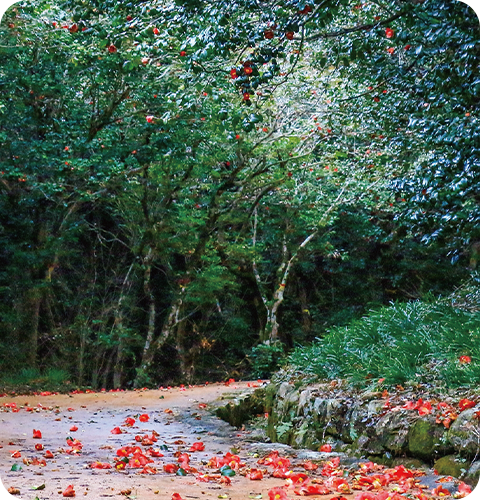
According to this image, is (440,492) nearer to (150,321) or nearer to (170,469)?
(170,469)

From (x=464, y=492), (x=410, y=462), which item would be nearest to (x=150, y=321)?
(x=410, y=462)

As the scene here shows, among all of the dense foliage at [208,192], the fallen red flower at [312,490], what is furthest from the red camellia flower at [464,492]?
the dense foliage at [208,192]

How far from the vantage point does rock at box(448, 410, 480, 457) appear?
339 centimetres

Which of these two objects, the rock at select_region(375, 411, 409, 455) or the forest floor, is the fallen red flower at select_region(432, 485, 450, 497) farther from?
the rock at select_region(375, 411, 409, 455)

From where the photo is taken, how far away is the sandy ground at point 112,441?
2.97 meters

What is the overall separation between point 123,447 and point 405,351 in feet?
8.84

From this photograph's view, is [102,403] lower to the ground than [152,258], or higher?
lower

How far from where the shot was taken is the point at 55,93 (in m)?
10.8

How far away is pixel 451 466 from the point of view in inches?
136

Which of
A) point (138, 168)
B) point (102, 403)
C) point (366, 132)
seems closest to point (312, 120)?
point (366, 132)

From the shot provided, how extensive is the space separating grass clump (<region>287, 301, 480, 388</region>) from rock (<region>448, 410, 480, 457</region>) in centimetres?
51

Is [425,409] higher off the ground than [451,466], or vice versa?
[425,409]

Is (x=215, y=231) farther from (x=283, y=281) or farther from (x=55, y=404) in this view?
(x=55, y=404)

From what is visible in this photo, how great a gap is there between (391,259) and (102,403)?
36.1ft
